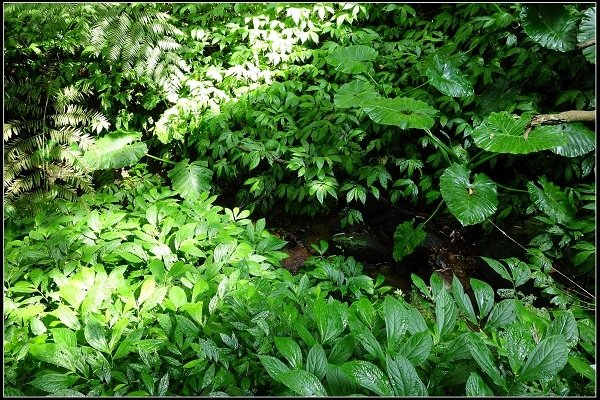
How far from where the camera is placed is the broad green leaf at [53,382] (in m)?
1.28

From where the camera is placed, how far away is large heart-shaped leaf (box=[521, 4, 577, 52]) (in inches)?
103

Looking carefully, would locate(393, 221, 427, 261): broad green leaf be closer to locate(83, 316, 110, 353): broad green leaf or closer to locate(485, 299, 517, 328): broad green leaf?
locate(485, 299, 517, 328): broad green leaf

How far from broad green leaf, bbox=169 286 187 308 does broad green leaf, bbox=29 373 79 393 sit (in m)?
0.41

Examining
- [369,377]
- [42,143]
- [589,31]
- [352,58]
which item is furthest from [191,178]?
[589,31]

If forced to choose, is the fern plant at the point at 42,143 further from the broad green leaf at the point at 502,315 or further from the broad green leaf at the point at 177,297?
the broad green leaf at the point at 502,315

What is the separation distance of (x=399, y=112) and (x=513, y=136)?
0.66 m

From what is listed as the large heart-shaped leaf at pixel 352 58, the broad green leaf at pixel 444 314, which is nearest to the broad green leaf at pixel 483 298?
the broad green leaf at pixel 444 314

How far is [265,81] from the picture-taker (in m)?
3.62

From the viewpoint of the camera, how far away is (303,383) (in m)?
1.14

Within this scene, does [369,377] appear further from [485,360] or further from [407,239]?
[407,239]

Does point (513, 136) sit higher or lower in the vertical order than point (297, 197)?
higher

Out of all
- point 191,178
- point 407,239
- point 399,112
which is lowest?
point 407,239

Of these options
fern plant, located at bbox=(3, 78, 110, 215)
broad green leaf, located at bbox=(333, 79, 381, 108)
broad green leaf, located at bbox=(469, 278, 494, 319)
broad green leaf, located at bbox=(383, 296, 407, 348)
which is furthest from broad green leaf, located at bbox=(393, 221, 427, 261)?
fern plant, located at bbox=(3, 78, 110, 215)

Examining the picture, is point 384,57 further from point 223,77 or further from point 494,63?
point 223,77
